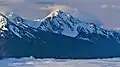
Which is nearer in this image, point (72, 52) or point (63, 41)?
point (72, 52)

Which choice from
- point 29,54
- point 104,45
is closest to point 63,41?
point 104,45

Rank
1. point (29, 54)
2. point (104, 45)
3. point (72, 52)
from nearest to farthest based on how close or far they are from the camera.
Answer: point (29, 54) < point (72, 52) < point (104, 45)

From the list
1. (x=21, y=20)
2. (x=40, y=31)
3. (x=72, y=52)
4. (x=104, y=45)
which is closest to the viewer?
(x=72, y=52)

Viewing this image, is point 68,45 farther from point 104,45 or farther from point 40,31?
point 40,31

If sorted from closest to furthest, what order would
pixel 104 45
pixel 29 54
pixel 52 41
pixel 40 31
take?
pixel 29 54 < pixel 52 41 < pixel 104 45 < pixel 40 31

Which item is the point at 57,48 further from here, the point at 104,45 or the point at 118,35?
the point at 118,35

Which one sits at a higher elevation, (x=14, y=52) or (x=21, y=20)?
(x=21, y=20)

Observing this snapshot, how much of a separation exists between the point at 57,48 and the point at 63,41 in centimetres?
1123

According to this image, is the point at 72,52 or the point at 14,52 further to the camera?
the point at 72,52

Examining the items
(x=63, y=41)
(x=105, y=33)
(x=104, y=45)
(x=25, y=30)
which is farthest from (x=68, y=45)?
(x=105, y=33)

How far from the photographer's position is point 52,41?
465 ft

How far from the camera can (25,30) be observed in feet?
545

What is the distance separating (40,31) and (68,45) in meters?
32.0

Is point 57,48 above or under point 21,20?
under
